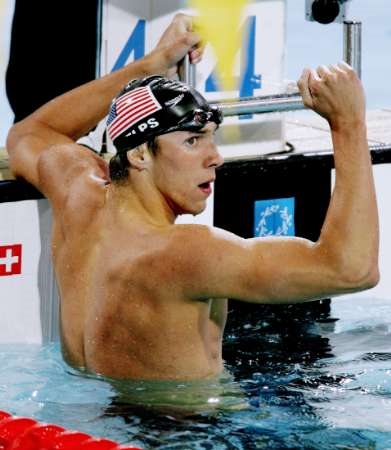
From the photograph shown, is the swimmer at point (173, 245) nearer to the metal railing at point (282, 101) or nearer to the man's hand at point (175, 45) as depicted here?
the man's hand at point (175, 45)

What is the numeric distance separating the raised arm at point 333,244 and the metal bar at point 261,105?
150 centimetres

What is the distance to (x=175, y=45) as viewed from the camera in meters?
4.54

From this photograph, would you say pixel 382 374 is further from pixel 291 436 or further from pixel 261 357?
pixel 291 436

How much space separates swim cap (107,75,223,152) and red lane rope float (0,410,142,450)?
0.80 m

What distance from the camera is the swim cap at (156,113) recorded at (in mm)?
3625

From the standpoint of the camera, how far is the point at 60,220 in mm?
4070

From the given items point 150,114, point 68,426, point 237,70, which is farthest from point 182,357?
point 237,70

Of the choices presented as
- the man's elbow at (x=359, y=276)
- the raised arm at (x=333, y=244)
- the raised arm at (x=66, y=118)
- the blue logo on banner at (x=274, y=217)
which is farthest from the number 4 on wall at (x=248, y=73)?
the man's elbow at (x=359, y=276)

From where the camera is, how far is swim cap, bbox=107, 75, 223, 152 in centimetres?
362

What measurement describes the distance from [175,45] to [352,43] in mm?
769

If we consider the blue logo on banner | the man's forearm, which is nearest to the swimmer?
the man's forearm

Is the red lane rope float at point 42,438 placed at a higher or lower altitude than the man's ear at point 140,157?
lower

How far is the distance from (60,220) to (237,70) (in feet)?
5.16

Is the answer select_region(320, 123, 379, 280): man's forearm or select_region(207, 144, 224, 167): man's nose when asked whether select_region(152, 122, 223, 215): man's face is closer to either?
select_region(207, 144, 224, 167): man's nose
